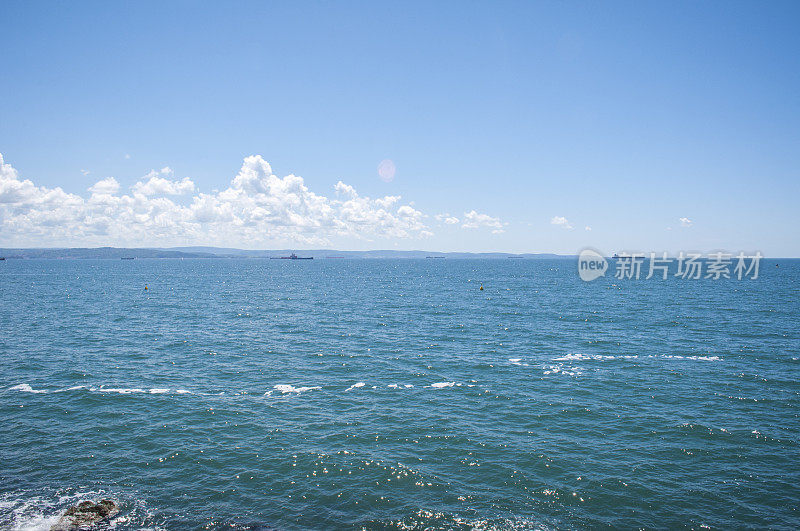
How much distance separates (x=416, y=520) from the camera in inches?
906

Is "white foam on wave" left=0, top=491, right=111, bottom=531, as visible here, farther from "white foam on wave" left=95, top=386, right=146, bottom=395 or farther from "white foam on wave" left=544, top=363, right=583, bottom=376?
"white foam on wave" left=544, top=363, right=583, bottom=376

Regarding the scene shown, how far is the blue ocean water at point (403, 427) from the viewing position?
24219mm

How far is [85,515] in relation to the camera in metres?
22.4

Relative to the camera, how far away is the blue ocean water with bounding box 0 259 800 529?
2422 centimetres

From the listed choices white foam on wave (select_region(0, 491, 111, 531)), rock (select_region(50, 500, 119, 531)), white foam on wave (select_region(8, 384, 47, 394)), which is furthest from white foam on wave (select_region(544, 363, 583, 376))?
white foam on wave (select_region(8, 384, 47, 394))

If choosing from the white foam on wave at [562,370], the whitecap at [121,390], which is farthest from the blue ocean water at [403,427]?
the white foam on wave at [562,370]

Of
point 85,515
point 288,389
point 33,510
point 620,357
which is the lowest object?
point 33,510

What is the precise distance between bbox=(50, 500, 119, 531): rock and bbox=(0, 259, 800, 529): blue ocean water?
0.85 metres

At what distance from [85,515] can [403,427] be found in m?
20.8

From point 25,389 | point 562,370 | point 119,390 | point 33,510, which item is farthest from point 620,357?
point 25,389

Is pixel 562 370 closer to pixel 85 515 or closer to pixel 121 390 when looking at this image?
pixel 85 515

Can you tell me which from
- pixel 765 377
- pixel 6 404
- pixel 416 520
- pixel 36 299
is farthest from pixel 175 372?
pixel 36 299

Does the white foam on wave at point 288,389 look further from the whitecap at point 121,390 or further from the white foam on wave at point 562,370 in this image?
the white foam on wave at point 562,370

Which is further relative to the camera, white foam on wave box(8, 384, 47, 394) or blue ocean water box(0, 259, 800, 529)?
white foam on wave box(8, 384, 47, 394)
